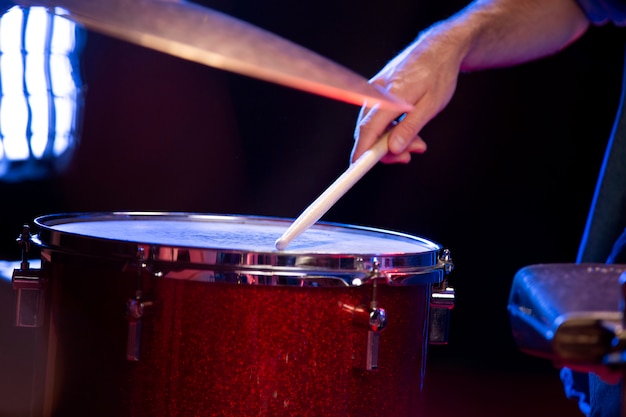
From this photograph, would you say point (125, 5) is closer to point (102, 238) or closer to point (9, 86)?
point (102, 238)

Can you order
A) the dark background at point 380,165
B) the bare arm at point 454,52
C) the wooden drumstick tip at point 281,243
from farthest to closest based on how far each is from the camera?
the dark background at point 380,165
the bare arm at point 454,52
the wooden drumstick tip at point 281,243

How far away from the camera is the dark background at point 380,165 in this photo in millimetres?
3340

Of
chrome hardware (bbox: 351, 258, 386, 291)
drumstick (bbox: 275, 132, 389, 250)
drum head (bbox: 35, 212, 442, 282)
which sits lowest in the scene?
chrome hardware (bbox: 351, 258, 386, 291)

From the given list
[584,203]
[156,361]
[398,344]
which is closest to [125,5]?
[156,361]

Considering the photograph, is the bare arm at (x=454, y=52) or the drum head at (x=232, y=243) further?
the bare arm at (x=454, y=52)

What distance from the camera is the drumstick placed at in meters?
1.28

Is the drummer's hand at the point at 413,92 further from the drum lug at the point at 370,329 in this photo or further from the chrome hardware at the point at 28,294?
the chrome hardware at the point at 28,294

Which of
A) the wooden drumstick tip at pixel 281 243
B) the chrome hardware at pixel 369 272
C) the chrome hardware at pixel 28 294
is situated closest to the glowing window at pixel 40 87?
the chrome hardware at pixel 28 294

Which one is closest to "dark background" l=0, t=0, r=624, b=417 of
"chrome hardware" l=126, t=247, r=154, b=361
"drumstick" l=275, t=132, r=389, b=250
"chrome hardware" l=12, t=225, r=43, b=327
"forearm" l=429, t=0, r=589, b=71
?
"forearm" l=429, t=0, r=589, b=71

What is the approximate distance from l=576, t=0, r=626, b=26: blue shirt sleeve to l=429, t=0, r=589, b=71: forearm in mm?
48

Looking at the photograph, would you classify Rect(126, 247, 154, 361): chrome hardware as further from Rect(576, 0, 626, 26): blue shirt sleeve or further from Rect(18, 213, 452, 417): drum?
Rect(576, 0, 626, 26): blue shirt sleeve

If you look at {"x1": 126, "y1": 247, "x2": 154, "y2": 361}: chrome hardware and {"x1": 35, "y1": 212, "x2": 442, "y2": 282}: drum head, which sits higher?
{"x1": 35, "y1": 212, "x2": 442, "y2": 282}: drum head

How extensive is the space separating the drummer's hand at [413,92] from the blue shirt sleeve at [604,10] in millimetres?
442

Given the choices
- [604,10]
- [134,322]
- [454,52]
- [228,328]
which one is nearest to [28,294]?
[134,322]
